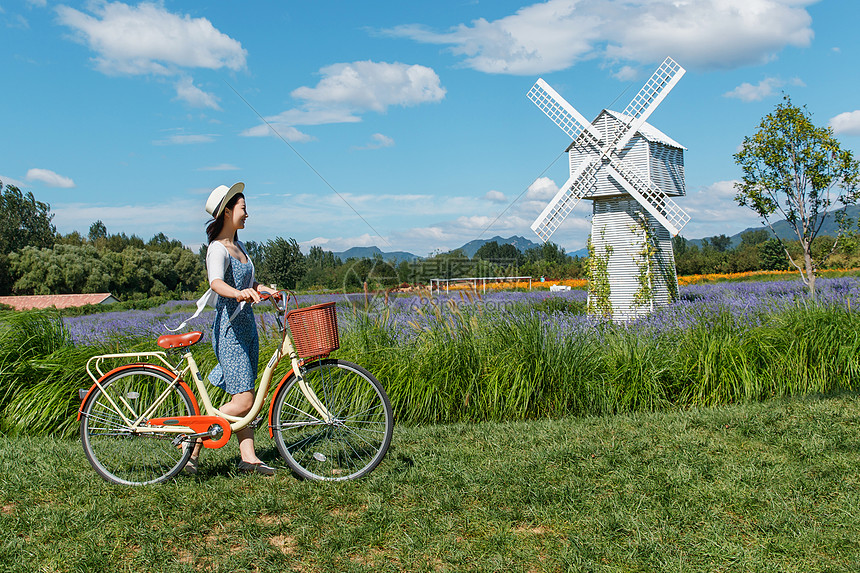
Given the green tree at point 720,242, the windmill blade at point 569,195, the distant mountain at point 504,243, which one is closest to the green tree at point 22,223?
the distant mountain at point 504,243

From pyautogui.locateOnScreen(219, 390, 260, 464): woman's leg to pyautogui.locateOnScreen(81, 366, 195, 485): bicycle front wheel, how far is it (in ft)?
0.84

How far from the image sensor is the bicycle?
385 centimetres

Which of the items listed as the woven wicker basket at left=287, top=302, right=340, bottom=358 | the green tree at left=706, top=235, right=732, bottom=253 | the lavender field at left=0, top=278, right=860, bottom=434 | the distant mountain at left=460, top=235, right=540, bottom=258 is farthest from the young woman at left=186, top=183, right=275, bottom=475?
the green tree at left=706, top=235, right=732, bottom=253

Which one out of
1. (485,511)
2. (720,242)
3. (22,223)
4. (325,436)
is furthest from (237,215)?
(720,242)

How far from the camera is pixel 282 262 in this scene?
1620cm

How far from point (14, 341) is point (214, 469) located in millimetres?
3896

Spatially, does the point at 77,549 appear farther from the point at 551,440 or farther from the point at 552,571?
the point at 551,440

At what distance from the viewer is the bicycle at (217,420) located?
12.6 ft

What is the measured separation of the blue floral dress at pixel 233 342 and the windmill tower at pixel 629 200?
468 inches

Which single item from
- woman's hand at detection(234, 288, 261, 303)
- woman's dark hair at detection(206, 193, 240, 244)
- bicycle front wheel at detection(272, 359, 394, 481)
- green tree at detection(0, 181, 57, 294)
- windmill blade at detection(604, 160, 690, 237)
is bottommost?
bicycle front wheel at detection(272, 359, 394, 481)

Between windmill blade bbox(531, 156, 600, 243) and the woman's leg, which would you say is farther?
windmill blade bbox(531, 156, 600, 243)

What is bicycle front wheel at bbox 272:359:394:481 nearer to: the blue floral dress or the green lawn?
the green lawn

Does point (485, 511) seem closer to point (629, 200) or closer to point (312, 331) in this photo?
point (312, 331)

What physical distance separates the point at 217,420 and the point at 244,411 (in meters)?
0.19
